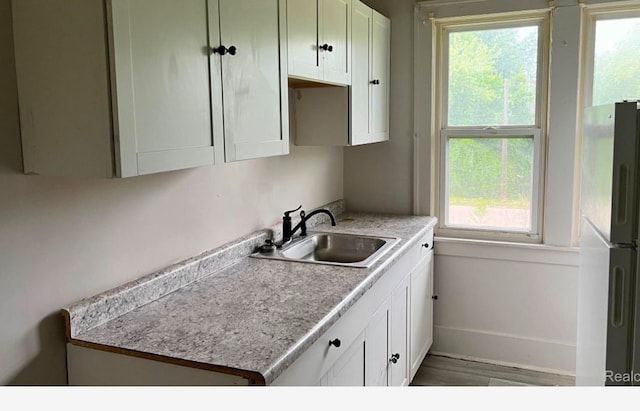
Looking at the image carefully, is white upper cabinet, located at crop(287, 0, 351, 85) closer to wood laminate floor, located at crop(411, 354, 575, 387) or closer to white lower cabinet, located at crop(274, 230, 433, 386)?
white lower cabinet, located at crop(274, 230, 433, 386)

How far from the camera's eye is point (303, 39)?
227cm

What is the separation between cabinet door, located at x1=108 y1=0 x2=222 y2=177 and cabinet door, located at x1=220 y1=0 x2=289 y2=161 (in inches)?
4.2

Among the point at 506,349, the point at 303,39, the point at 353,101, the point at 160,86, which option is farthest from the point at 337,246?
the point at 160,86

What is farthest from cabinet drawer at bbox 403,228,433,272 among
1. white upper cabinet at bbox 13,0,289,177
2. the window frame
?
white upper cabinet at bbox 13,0,289,177

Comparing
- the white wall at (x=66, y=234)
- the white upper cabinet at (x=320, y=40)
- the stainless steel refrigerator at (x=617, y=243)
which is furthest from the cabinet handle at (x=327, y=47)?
the stainless steel refrigerator at (x=617, y=243)

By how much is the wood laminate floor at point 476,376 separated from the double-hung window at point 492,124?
0.81m

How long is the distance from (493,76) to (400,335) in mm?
1683

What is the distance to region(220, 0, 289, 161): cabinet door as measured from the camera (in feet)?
5.81

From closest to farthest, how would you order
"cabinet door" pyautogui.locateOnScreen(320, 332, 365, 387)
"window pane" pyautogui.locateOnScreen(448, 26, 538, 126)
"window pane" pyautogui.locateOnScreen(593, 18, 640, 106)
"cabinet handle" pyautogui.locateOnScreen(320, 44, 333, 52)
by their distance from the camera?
1. "cabinet door" pyautogui.locateOnScreen(320, 332, 365, 387)
2. "cabinet handle" pyautogui.locateOnScreen(320, 44, 333, 52)
3. "window pane" pyautogui.locateOnScreen(593, 18, 640, 106)
4. "window pane" pyautogui.locateOnScreen(448, 26, 538, 126)

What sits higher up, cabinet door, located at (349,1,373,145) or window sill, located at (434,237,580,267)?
cabinet door, located at (349,1,373,145)

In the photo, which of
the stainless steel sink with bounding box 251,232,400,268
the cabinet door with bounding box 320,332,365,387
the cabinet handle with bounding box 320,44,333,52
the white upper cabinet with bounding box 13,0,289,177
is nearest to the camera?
the white upper cabinet with bounding box 13,0,289,177

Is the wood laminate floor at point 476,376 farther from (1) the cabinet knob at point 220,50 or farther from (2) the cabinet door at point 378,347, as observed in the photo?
(1) the cabinet knob at point 220,50

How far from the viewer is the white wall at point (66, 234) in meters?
1.44

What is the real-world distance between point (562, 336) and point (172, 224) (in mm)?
2485
